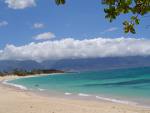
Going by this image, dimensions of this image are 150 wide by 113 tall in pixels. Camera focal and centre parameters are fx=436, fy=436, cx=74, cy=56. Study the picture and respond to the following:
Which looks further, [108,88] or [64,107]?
[108,88]

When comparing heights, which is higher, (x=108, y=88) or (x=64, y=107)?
(x=108, y=88)

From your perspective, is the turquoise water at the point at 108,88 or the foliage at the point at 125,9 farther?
the turquoise water at the point at 108,88

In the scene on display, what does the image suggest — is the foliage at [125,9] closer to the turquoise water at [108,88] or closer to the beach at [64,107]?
the beach at [64,107]

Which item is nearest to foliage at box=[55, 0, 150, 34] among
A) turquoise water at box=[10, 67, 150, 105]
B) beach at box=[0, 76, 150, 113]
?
beach at box=[0, 76, 150, 113]

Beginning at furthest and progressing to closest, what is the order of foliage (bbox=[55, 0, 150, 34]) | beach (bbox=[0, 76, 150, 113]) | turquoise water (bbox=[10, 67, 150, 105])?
1. turquoise water (bbox=[10, 67, 150, 105])
2. beach (bbox=[0, 76, 150, 113])
3. foliage (bbox=[55, 0, 150, 34])

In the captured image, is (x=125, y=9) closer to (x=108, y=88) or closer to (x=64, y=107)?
(x=64, y=107)

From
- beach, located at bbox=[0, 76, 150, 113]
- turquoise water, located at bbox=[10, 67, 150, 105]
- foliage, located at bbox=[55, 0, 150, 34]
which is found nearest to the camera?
foliage, located at bbox=[55, 0, 150, 34]

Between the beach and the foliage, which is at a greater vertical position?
the foliage

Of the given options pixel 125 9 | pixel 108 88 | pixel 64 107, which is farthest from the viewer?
pixel 108 88

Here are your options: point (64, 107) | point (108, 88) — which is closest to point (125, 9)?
point (64, 107)

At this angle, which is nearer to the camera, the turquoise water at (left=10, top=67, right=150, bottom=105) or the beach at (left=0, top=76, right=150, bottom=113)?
the beach at (left=0, top=76, right=150, bottom=113)

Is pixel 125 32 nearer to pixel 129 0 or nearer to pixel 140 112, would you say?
pixel 129 0

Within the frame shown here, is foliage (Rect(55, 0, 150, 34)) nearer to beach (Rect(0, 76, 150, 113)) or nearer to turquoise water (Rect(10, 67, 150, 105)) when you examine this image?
beach (Rect(0, 76, 150, 113))

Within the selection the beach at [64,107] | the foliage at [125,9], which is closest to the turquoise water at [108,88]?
the beach at [64,107]
